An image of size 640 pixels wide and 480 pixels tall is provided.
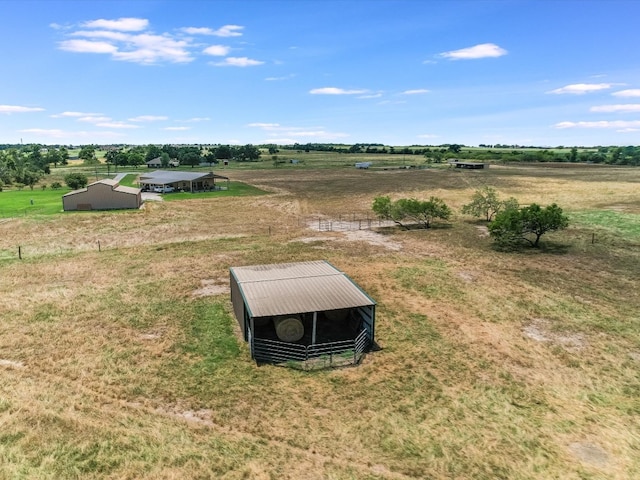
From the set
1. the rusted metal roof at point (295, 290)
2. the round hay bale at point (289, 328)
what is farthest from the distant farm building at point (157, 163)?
the round hay bale at point (289, 328)

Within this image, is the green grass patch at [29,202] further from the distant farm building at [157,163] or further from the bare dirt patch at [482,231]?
the distant farm building at [157,163]

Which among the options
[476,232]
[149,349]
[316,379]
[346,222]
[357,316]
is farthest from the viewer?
[346,222]

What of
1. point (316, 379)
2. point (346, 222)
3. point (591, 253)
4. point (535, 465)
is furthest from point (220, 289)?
point (591, 253)

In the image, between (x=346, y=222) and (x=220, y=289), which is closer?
(x=220, y=289)

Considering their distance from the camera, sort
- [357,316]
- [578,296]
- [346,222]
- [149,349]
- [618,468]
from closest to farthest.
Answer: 1. [618,468]
2. [149,349]
3. [357,316]
4. [578,296]
5. [346,222]

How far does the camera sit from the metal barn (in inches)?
781

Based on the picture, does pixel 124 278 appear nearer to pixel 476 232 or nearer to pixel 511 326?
pixel 511 326

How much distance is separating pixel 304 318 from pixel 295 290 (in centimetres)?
151

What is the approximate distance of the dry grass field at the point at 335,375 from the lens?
43.6 ft

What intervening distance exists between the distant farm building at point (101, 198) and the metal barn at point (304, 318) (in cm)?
4520

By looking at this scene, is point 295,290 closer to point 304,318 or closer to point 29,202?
point 304,318

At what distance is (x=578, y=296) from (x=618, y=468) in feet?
57.1

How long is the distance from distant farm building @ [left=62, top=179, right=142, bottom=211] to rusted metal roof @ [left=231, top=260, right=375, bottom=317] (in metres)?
43.9

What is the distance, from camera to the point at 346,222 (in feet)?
183
